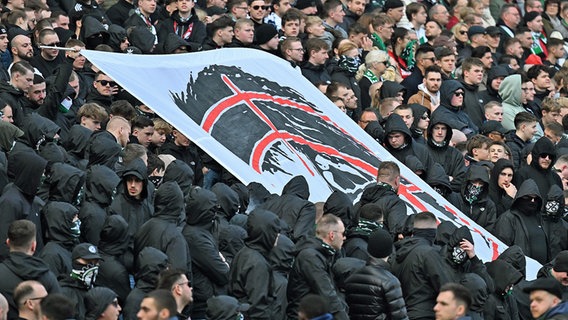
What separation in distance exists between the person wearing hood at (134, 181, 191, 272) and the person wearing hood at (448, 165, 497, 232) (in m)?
4.86

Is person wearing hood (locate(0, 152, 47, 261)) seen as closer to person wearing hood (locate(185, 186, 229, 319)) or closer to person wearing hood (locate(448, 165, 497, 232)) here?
person wearing hood (locate(185, 186, 229, 319))

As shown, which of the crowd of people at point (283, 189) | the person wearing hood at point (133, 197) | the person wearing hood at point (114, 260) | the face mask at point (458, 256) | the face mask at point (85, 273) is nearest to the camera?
the face mask at point (85, 273)

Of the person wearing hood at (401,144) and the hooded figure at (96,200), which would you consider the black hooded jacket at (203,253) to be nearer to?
the hooded figure at (96,200)

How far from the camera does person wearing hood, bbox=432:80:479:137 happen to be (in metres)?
20.0

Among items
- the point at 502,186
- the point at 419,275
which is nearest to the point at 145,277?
the point at 419,275

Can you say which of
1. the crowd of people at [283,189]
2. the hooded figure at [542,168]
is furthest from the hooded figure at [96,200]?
the hooded figure at [542,168]

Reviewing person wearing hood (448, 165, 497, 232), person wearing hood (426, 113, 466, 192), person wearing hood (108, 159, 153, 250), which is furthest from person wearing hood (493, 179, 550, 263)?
person wearing hood (108, 159, 153, 250)

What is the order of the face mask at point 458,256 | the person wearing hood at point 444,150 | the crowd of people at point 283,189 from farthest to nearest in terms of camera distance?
1. the person wearing hood at point 444,150
2. the face mask at point 458,256
3. the crowd of people at point 283,189

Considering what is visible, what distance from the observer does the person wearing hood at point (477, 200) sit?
58.0 ft

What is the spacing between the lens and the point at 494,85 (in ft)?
71.6

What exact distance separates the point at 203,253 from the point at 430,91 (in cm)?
744

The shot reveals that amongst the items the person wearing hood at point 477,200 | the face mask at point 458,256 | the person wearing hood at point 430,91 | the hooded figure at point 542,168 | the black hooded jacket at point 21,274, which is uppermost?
the black hooded jacket at point 21,274

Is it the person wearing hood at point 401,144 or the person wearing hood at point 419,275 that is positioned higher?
the person wearing hood at point 419,275

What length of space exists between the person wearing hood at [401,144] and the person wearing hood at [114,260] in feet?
18.0
